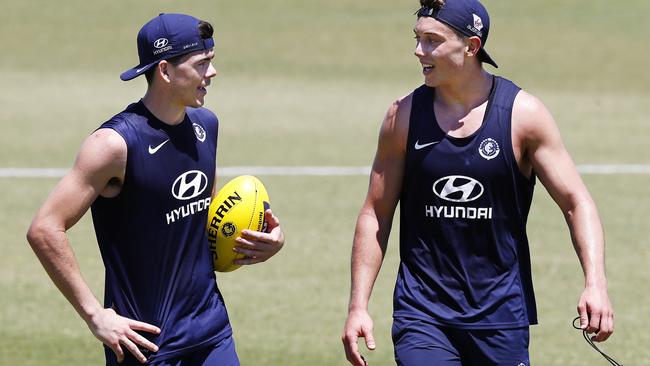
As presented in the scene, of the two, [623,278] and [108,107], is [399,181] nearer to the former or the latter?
[623,278]

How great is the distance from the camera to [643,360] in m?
10.8

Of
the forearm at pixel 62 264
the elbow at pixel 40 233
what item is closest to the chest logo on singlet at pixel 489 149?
the forearm at pixel 62 264

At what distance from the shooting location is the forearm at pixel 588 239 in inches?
263

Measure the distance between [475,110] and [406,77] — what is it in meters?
19.5

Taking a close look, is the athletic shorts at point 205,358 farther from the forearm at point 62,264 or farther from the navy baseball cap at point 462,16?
the navy baseball cap at point 462,16

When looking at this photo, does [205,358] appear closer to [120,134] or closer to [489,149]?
[120,134]

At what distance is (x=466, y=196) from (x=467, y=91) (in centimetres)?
57

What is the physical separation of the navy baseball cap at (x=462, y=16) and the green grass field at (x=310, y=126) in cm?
440

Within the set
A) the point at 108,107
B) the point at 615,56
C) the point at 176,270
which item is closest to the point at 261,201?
the point at 176,270

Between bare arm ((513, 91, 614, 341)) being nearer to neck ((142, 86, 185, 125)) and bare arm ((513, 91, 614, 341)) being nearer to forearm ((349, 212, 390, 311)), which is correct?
forearm ((349, 212, 390, 311))

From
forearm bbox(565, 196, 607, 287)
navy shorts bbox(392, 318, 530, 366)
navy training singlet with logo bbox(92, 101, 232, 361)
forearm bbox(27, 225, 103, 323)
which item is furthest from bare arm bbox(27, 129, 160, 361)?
forearm bbox(565, 196, 607, 287)

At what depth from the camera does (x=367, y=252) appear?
7156 mm

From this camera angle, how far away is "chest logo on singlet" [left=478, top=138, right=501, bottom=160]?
22.7 feet

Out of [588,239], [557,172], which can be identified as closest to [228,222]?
[557,172]
